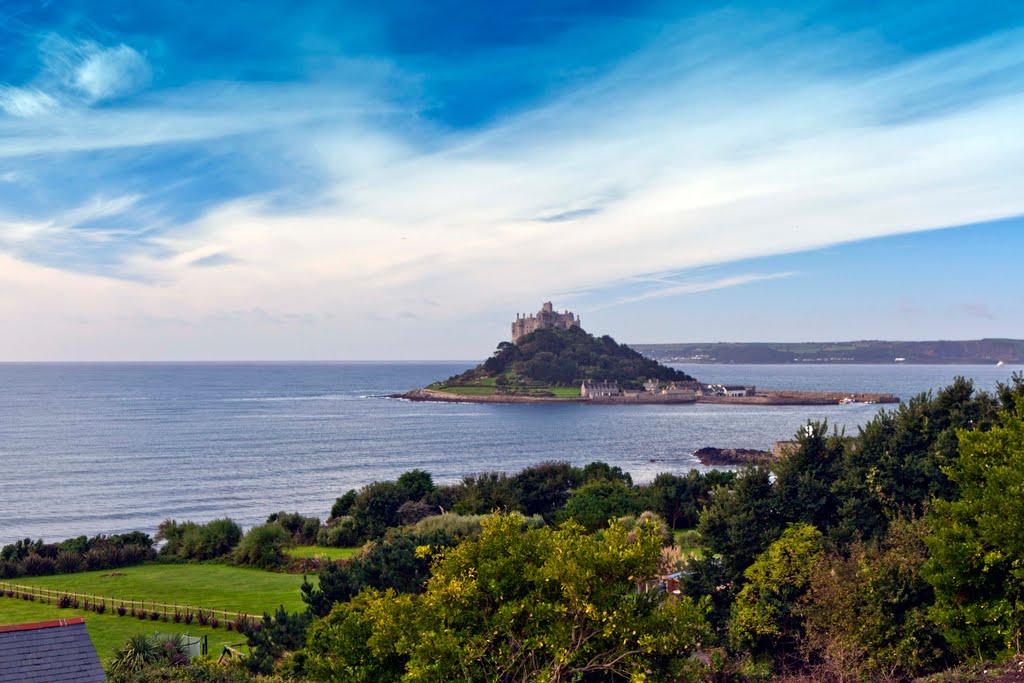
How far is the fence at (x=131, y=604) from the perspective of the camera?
25688 mm

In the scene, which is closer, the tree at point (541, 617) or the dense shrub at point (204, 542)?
the tree at point (541, 617)

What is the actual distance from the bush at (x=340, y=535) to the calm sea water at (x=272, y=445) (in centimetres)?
1386

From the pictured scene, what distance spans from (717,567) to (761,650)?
286 centimetres

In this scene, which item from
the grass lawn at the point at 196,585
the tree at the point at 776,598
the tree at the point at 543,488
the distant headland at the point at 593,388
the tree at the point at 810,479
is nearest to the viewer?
the tree at the point at 776,598

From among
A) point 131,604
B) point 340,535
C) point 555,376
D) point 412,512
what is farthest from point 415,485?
point 555,376

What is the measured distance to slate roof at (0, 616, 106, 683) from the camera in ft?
38.1

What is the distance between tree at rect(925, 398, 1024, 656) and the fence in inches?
766

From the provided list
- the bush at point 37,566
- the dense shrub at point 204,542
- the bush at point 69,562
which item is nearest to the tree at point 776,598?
the dense shrub at point 204,542

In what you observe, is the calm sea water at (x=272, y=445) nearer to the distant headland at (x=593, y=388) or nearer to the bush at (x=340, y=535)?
the distant headland at (x=593, y=388)

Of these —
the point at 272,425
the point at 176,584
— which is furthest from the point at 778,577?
the point at 272,425

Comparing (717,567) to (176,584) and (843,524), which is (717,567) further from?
(176,584)

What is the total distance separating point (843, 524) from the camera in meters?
21.2

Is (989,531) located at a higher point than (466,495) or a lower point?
higher

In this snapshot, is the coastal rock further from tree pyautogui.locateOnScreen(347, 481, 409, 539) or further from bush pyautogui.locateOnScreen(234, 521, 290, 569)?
bush pyautogui.locateOnScreen(234, 521, 290, 569)
